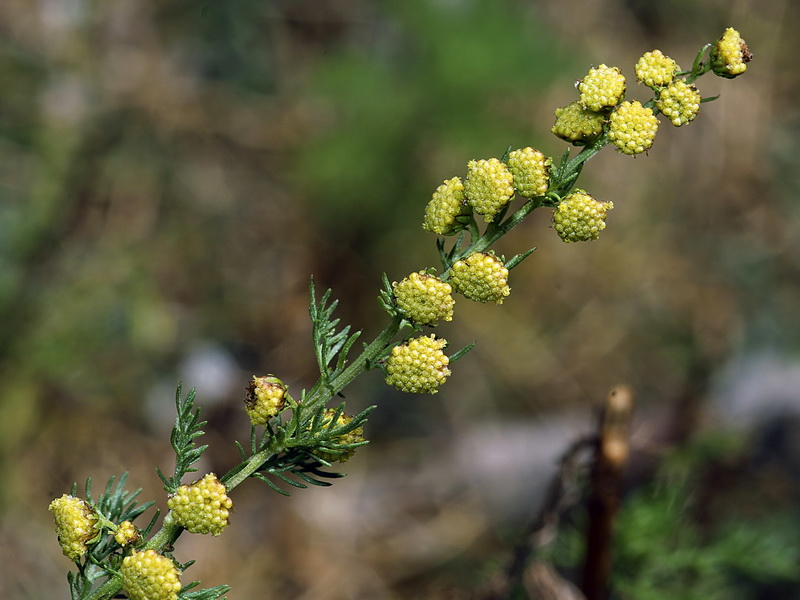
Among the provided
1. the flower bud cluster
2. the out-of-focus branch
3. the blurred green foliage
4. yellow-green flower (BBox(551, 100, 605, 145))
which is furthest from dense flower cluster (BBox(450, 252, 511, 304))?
the blurred green foliage

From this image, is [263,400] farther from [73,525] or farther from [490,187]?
[490,187]

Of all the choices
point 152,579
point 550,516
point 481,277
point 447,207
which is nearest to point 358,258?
point 550,516

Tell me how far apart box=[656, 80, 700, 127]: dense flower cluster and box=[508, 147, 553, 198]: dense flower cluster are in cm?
23

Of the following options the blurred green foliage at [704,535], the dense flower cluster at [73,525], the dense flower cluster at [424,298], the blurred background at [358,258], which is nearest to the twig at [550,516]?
the blurred green foliage at [704,535]

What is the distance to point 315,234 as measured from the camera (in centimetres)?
480

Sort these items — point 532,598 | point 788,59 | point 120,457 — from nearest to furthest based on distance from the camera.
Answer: point 532,598 < point 120,457 < point 788,59

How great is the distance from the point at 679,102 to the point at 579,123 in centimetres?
18

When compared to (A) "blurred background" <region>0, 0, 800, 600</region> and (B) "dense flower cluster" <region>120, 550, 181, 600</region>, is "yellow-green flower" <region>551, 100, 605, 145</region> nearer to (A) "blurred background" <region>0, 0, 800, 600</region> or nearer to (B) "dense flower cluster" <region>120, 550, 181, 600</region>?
(B) "dense flower cluster" <region>120, 550, 181, 600</region>

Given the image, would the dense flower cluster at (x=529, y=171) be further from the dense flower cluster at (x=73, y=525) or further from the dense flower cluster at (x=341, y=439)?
the dense flower cluster at (x=73, y=525)

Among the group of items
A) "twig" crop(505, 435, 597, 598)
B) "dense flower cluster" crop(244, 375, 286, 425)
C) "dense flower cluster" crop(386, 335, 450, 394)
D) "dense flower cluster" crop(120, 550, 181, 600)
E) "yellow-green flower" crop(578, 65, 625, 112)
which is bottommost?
"twig" crop(505, 435, 597, 598)

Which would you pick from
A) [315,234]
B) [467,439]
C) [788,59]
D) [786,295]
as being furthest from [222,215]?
[788,59]

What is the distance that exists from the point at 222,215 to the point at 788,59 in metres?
3.99

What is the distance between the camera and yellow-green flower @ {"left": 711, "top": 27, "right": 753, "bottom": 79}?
1.46m

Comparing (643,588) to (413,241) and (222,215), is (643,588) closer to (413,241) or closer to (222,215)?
(413,241)
